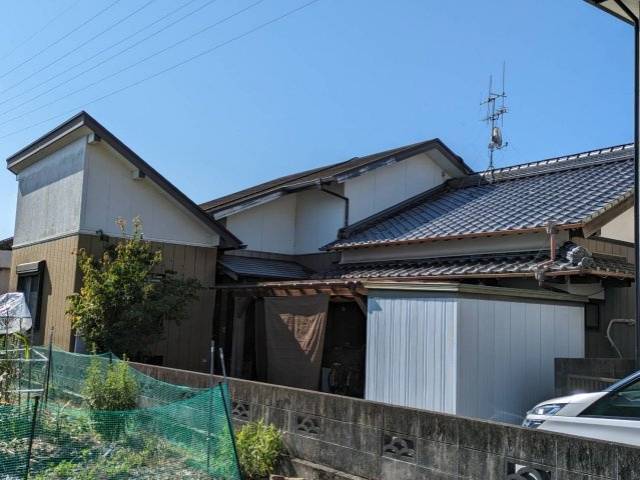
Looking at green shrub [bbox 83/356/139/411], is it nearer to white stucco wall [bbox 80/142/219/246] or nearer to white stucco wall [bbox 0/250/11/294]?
white stucco wall [bbox 80/142/219/246]

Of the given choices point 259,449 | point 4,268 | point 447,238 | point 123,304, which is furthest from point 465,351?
point 4,268

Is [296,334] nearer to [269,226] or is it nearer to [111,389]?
[111,389]

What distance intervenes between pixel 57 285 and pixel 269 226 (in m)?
5.16

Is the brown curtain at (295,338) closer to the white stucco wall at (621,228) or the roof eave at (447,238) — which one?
the roof eave at (447,238)

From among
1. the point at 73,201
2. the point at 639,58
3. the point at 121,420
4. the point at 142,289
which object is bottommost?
the point at 121,420

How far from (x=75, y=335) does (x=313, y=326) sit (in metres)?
5.14

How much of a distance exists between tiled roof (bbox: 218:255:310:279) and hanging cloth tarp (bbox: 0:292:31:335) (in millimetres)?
4260

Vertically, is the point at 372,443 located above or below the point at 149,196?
below

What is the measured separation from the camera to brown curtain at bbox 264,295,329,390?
34.4 feet

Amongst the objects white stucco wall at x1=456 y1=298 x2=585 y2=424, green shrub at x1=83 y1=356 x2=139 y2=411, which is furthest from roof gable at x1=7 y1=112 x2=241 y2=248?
white stucco wall at x1=456 y1=298 x2=585 y2=424

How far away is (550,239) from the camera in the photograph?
9852mm

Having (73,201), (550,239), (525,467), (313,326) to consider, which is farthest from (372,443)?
(73,201)

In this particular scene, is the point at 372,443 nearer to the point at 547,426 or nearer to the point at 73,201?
the point at 547,426

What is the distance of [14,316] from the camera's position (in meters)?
11.0
